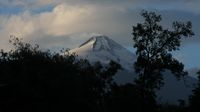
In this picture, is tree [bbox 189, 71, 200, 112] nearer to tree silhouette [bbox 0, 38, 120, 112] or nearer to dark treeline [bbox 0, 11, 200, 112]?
dark treeline [bbox 0, 11, 200, 112]

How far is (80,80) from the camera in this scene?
57219mm

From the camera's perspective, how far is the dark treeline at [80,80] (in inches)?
2045

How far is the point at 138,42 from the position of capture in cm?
7256

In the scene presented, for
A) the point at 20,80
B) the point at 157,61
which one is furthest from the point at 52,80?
the point at 157,61

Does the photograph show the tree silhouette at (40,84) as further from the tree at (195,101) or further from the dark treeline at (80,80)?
the tree at (195,101)

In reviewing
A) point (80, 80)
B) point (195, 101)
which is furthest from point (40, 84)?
point (195, 101)

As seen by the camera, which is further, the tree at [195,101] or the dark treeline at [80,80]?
the tree at [195,101]

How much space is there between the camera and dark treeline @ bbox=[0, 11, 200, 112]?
170ft

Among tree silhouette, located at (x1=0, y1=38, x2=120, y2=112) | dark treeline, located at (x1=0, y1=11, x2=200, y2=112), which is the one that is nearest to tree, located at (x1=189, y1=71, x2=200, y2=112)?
dark treeline, located at (x1=0, y1=11, x2=200, y2=112)

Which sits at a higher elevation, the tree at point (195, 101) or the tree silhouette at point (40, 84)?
the tree at point (195, 101)

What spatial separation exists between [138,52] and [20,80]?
73.9 ft

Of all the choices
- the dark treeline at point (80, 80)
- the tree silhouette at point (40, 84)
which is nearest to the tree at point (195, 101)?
the dark treeline at point (80, 80)

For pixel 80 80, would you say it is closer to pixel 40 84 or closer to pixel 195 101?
pixel 40 84

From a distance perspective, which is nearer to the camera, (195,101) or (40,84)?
(40,84)
